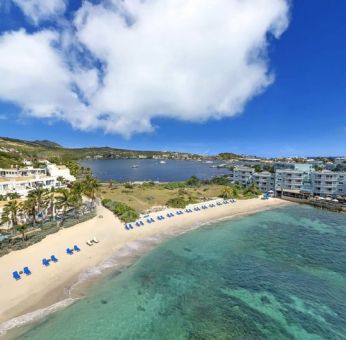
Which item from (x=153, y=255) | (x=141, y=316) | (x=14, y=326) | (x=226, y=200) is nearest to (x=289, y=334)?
(x=141, y=316)

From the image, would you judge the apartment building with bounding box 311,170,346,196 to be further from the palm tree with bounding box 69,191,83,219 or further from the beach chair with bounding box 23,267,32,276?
the beach chair with bounding box 23,267,32,276

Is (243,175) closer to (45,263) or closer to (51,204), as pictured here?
(51,204)

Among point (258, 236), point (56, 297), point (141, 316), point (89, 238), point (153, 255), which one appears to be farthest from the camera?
point (258, 236)

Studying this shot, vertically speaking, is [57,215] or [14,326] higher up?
[57,215]

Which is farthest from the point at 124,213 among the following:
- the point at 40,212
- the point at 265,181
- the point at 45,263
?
the point at 265,181

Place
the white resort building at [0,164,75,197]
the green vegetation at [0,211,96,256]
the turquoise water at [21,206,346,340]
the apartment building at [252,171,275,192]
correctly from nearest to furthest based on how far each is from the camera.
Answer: the turquoise water at [21,206,346,340]
the green vegetation at [0,211,96,256]
the white resort building at [0,164,75,197]
the apartment building at [252,171,275,192]

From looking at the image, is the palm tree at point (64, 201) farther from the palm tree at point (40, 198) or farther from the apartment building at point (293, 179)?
the apartment building at point (293, 179)

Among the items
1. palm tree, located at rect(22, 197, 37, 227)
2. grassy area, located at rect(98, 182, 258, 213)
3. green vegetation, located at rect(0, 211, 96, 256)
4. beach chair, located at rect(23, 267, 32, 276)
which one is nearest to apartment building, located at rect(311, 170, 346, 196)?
grassy area, located at rect(98, 182, 258, 213)

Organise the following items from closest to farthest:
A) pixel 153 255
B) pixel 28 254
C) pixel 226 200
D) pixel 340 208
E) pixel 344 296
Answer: pixel 344 296 < pixel 28 254 < pixel 153 255 < pixel 340 208 < pixel 226 200

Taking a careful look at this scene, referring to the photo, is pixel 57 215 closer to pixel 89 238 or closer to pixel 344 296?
pixel 89 238
